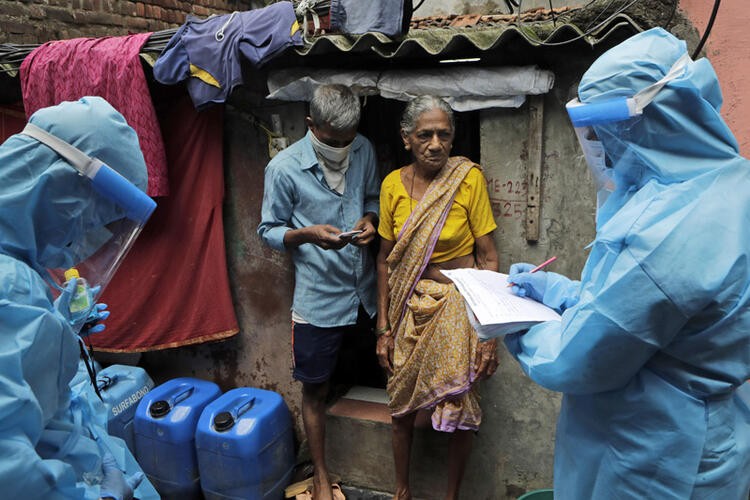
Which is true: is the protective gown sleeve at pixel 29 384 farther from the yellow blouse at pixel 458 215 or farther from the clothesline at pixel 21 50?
the clothesline at pixel 21 50

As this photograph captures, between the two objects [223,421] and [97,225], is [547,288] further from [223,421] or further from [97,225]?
[223,421]

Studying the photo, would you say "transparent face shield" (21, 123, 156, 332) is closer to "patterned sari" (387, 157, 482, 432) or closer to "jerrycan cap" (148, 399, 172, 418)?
"patterned sari" (387, 157, 482, 432)

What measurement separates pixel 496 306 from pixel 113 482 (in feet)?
5.02

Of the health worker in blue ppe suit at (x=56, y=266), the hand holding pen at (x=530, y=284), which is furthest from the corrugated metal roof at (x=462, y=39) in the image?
the health worker in blue ppe suit at (x=56, y=266)

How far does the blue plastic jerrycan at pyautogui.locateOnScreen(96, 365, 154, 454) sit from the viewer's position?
13.2 feet

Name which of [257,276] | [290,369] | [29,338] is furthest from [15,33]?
[29,338]

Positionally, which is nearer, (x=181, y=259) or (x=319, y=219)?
(x=319, y=219)

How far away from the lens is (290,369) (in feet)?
14.1

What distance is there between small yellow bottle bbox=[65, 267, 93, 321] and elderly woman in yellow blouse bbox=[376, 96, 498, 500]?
1.70m

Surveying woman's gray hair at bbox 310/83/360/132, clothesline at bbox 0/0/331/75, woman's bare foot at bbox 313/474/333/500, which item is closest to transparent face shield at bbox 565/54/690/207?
woman's gray hair at bbox 310/83/360/132

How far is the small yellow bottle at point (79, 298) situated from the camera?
2.01 meters

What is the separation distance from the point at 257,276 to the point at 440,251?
1.65m

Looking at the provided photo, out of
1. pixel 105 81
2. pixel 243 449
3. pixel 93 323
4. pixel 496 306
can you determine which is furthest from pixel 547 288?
pixel 105 81

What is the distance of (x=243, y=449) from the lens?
12.0 feet
